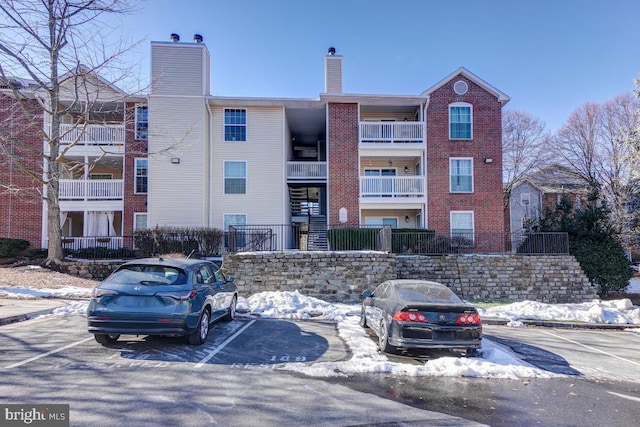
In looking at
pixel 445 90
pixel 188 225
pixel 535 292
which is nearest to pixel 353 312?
pixel 535 292

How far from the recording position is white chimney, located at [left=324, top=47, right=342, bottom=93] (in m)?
21.2

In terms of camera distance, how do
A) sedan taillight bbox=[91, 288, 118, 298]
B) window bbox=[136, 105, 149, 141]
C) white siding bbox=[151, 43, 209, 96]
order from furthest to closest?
window bbox=[136, 105, 149, 141] → white siding bbox=[151, 43, 209, 96] → sedan taillight bbox=[91, 288, 118, 298]

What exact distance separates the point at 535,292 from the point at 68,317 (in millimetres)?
16284

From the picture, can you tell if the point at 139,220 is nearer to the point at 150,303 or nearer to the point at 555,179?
the point at 150,303

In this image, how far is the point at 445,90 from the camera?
2133 centimetres

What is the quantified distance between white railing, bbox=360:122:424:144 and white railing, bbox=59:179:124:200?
1335 cm

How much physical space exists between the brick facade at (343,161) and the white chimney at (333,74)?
99 cm

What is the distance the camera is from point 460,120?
21297mm

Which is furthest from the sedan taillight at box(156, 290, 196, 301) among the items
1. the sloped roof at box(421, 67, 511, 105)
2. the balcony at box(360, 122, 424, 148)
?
the sloped roof at box(421, 67, 511, 105)

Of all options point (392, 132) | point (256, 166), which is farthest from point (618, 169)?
point (256, 166)

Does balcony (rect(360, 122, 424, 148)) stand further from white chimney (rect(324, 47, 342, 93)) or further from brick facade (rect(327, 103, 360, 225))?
white chimney (rect(324, 47, 342, 93))

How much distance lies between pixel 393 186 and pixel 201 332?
15.6 m

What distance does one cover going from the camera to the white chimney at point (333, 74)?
836 inches

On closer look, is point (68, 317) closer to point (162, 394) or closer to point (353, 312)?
point (162, 394)
